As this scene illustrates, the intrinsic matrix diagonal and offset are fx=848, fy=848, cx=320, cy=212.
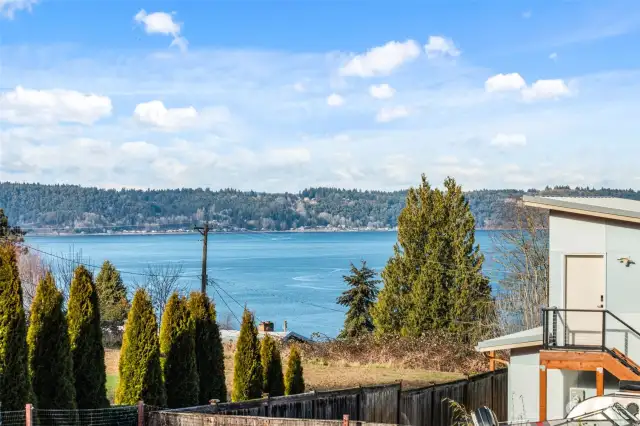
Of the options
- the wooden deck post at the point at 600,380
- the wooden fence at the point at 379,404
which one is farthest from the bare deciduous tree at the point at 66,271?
the wooden deck post at the point at 600,380

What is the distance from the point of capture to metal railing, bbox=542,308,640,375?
50.8 feet

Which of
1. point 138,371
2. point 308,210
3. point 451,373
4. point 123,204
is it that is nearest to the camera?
point 138,371

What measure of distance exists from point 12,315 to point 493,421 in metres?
7.25

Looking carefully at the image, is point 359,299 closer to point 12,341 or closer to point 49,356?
point 49,356

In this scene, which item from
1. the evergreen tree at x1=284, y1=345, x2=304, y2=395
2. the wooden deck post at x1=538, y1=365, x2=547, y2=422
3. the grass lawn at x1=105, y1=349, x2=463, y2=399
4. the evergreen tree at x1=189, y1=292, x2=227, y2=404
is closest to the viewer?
the wooden deck post at x1=538, y1=365, x2=547, y2=422

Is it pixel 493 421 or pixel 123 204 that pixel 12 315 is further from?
pixel 123 204

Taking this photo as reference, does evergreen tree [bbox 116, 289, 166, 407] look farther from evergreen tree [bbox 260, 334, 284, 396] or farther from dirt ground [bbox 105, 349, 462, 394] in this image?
dirt ground [bbox 105, 349, 462, 394]

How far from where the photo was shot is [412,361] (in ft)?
98.7

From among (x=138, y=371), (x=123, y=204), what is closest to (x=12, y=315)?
(x=138, y=371)

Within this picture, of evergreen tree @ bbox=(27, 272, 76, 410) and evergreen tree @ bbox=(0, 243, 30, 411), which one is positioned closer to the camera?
evergreen tree @ bbox=(0, 243, 30, 411)

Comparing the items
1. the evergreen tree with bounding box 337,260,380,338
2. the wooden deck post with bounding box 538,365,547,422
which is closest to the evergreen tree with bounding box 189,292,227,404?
the wooden deck post with bounding box 538,365,547,422

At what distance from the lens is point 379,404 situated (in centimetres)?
1498

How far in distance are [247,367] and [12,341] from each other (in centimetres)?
708

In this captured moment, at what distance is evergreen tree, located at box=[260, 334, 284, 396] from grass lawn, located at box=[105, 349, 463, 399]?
4531 mm
